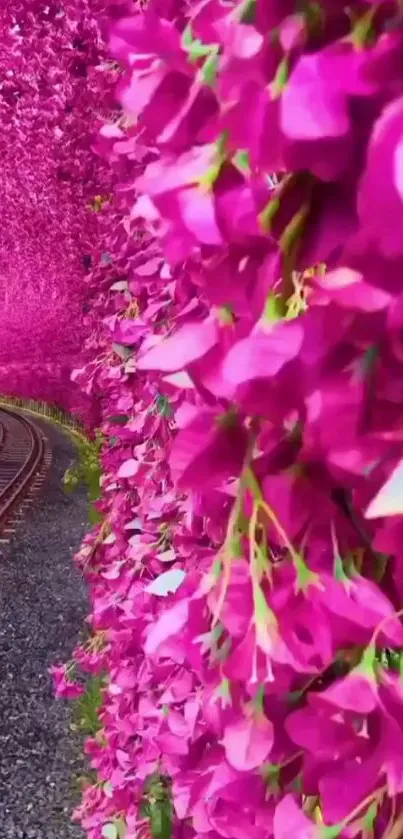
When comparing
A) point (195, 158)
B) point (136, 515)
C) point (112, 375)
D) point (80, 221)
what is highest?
point (195, 158)

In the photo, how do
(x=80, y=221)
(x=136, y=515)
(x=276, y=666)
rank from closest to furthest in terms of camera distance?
(x=276, y=666)
(x=136, y=515)
(x=80, y=221)

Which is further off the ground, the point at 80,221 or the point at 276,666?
the point at 276,666

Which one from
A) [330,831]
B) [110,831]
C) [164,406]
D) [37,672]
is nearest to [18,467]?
[37,672]

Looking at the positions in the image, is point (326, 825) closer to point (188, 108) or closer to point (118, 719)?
point (188, 108)

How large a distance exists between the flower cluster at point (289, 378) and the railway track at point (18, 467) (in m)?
7.53

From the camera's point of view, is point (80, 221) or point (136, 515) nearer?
point (136, 515)

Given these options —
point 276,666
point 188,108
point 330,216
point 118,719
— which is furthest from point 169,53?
point 118,719

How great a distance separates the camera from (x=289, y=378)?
2.05 ft

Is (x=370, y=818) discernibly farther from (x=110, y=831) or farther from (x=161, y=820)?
(x=110, y=831)

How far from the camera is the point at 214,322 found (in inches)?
27.7

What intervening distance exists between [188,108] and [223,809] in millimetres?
584

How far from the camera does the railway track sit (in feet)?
30.0

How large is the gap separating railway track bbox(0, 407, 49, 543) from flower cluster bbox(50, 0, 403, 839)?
297 inches

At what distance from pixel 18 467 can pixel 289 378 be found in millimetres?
11528
